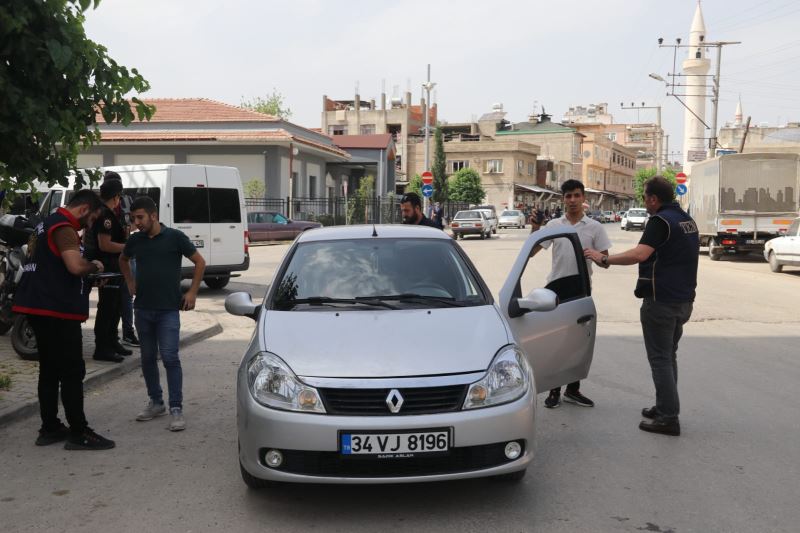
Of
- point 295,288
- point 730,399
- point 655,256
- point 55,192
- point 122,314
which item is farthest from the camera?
point 55,192

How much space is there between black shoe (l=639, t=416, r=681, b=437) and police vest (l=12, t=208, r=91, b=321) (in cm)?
418

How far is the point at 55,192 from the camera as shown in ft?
55.5

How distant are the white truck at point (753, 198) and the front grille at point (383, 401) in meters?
23.0

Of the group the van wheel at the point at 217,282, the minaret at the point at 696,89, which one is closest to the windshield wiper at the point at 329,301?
the van wheel at the point at 217,282

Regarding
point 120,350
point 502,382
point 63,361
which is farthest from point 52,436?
point 502,382

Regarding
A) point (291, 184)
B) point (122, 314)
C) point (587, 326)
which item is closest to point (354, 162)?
point (291, 184)

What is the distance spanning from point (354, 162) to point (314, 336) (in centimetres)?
4544

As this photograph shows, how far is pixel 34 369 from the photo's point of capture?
25.6 feet

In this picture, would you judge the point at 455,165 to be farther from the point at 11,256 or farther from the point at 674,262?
the point at 674,262

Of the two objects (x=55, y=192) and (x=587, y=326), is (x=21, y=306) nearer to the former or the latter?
(x=587, y=326)

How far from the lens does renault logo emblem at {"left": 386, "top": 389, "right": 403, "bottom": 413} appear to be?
4012mm

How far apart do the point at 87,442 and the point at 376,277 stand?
2308 millimetres

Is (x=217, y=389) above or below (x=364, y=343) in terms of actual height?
below

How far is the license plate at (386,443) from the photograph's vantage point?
3.98 meters
